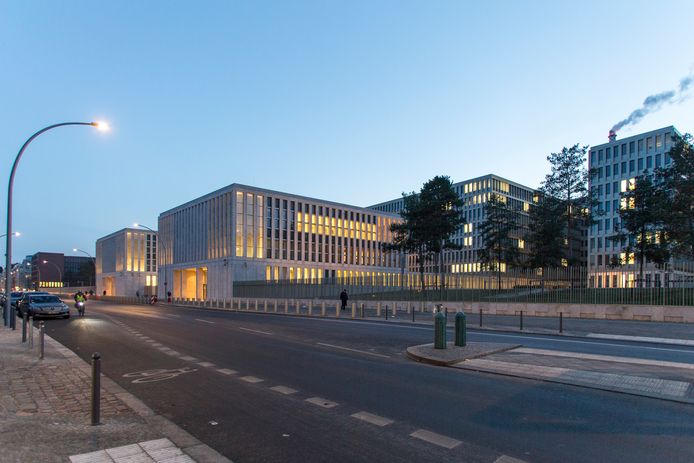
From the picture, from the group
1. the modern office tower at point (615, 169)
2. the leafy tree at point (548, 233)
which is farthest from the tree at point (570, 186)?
the modern office tower at point (615, 169)

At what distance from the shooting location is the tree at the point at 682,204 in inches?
1141

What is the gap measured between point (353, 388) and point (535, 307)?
72.8ft

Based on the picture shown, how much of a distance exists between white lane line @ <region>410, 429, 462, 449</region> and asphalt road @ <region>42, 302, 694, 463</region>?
0.02 m

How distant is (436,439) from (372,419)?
1.09 m

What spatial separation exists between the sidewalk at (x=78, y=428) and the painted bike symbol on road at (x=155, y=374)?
568 millimetres

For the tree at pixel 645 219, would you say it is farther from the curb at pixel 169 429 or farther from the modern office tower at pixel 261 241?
the curb at pixel 169 429

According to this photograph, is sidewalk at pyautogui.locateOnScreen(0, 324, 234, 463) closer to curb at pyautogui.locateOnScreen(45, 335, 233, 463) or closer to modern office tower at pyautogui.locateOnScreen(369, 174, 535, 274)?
curb at pyautogui.locateOnScreen(45, 335, 233, 463)

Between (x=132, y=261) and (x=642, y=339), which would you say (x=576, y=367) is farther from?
(x=132, y=261)

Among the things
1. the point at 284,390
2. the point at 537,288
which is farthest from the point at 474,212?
the point at 284,390

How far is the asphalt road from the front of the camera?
5242mm

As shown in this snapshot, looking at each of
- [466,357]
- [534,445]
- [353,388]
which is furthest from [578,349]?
[534,445]

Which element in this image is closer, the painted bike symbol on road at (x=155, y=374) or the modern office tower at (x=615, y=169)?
the painted bike symbol on road at (x=155, y=374)

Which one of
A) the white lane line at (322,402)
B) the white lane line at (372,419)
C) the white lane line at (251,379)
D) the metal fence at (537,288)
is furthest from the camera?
the metal fence at (537,288)

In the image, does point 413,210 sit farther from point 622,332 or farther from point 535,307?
point 622,332
